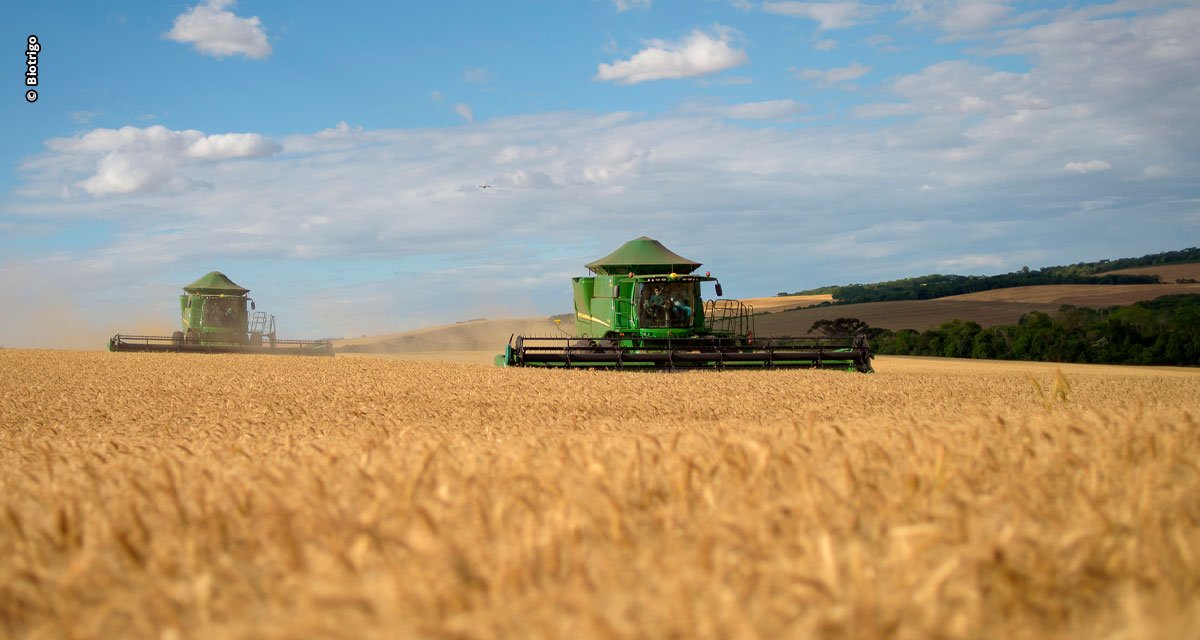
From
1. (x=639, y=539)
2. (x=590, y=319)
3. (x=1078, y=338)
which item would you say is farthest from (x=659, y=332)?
(x=1078, y=338)

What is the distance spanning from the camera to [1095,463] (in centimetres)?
342

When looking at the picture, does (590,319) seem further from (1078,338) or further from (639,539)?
(1078,338)

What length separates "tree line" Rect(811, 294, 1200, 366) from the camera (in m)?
41.9

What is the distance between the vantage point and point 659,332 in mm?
24266

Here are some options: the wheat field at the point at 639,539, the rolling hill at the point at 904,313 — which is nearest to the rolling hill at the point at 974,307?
the rolling hill at the point at 904,313

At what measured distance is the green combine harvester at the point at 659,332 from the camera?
2220 centimetres

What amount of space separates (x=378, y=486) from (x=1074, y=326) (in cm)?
4815

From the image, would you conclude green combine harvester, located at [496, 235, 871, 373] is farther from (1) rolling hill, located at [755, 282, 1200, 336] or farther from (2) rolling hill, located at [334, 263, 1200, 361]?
(1) rolling hill, located at [755, 282, 1200, 336]

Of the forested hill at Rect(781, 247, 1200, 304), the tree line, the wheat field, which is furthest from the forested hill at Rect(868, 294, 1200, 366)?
the wheat field

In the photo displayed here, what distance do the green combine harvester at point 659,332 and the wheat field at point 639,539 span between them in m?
17.2

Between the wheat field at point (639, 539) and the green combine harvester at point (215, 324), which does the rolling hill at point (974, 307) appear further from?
the wheat field at point (639, 539)

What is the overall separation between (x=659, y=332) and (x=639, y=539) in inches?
859

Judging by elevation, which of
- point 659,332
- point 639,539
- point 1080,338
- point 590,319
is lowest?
point 1080,338

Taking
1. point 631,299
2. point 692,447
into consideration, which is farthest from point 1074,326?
point 692,447
